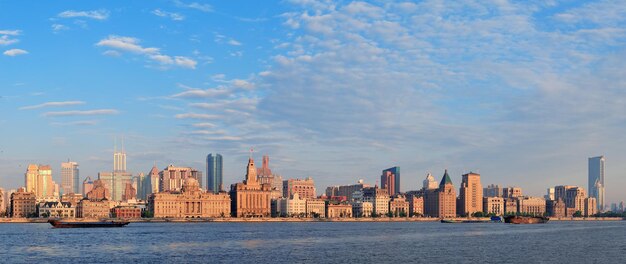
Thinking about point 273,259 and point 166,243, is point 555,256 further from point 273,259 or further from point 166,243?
point 166,243

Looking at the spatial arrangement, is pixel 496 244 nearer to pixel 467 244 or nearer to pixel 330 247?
pixel 467 244

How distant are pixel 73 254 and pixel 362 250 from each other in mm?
35806

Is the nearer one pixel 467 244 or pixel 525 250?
pixel 525 250

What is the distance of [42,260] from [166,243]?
114 ft

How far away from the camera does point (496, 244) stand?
12156 cm

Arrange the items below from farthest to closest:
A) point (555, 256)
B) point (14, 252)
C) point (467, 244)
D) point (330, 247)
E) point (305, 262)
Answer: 1. point (467, 244)
2. point (330, 247)
3. point (14, 252)
4. point (555, 256)
5. point (305, 262)

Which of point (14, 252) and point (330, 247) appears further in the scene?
point (330, 247)

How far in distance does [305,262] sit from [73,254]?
1205 inches

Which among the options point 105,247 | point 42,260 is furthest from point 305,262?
point 105,247

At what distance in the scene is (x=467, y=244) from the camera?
12138 cm

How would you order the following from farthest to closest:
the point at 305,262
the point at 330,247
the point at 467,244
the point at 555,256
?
the point at 467,244
the point at 330,247
the point at 555,256
the point at 305,262

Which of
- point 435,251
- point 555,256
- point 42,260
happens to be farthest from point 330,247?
point 42,260

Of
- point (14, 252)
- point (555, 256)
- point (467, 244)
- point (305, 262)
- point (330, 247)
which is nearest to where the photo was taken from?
point (305, 262)

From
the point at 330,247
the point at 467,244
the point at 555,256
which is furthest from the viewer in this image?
the point at 467,244
